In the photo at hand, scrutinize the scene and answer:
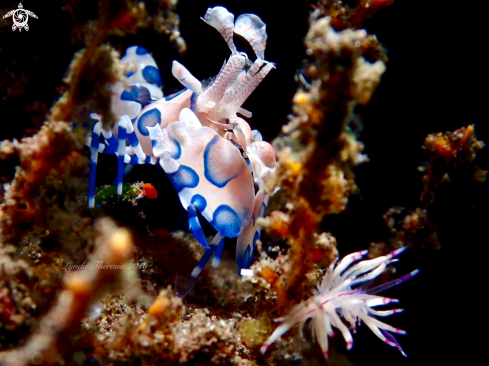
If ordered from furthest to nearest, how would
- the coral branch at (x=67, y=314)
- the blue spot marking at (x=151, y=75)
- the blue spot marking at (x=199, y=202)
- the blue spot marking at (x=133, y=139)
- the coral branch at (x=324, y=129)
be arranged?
the blue spot marking at (x=151, y=75) < the blue spot marking at (x=133, y=139) < the blue spot marking at (x=199, y=202) < the coral branch at (x=67, y=314) < the coral branch at (x=324, y=129)

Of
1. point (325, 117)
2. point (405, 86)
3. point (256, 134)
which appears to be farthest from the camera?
point (405, 86)

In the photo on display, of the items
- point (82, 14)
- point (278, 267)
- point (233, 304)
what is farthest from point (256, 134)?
point (82, 14)

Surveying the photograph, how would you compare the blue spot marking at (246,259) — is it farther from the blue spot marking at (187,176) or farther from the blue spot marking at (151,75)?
the blue spot marking at (151,75)

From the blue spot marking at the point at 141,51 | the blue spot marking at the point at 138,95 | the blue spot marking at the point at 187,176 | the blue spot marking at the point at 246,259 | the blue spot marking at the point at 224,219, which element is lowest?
the blue spot marking at the point at 246,259

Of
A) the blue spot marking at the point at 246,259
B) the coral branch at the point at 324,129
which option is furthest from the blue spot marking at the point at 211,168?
the coral branch at the point at 324,129

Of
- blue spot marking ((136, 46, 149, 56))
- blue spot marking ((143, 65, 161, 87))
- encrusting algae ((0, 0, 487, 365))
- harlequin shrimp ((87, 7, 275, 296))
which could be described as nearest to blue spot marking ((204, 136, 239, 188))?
harlequin shrimp ((87, 7, 275, 296))

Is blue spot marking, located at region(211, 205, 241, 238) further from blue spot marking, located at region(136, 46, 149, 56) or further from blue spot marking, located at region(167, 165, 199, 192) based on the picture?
blue spot marking, located at region(136, 46, 149, 56)

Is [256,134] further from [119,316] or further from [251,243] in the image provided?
[119,316]
